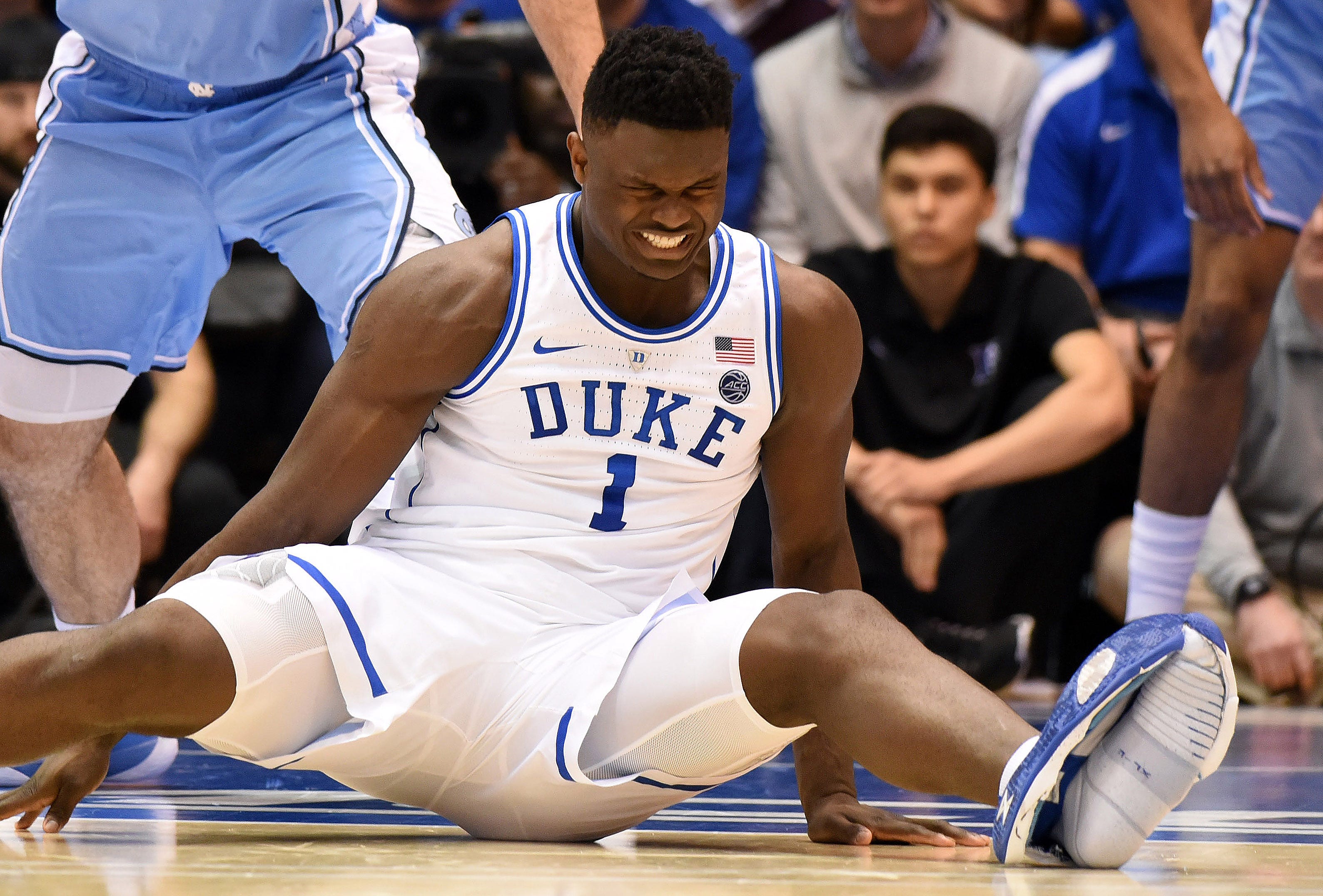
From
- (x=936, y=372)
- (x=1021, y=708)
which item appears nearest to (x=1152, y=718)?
(x=1021, y=708)

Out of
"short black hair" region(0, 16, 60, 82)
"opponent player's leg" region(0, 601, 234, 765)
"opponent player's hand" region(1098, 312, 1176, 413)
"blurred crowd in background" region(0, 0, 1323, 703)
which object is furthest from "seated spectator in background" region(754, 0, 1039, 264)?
"opponent player's leg" region(0, 601, 234, 765)

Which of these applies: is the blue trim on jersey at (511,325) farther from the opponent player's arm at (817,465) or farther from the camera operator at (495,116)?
the camera operator at (495,116)

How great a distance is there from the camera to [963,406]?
499 cm

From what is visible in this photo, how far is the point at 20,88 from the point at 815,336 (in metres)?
3.48

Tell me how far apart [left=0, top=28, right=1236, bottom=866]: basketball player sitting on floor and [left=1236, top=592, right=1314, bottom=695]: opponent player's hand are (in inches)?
107

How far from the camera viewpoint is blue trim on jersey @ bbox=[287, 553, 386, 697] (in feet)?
6.97

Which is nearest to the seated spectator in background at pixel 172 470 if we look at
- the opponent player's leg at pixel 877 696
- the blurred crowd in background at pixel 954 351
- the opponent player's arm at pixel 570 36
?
the blurred crowd in background at pixel 954 351

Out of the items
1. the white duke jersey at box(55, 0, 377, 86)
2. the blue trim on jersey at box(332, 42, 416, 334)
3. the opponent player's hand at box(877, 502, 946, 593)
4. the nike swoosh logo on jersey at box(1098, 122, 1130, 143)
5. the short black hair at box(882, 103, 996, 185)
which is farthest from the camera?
the nike swoosh logo on jersey at box(1098, 122, 1130, 143)

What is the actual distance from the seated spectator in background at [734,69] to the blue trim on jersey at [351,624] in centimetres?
341

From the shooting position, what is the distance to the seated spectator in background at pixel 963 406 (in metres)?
4.88

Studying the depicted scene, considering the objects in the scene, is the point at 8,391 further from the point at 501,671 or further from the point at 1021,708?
the point at 1021,708

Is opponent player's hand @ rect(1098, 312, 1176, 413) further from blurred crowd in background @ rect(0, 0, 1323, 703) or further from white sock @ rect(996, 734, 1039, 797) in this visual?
white sock @ rect(996, 734, 1039, 797)

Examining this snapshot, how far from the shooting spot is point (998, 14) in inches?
242

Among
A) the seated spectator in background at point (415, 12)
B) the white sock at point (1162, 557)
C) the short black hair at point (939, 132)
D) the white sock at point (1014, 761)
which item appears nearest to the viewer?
the white sock at point (1014, 761)
